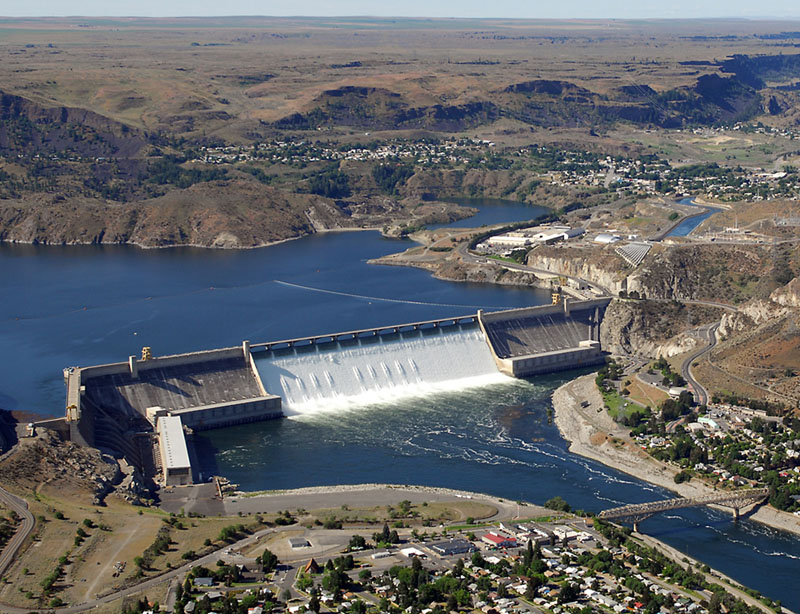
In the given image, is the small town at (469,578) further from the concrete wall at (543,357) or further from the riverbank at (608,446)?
the concrete wall at (543,357)

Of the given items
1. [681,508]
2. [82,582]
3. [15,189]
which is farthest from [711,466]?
[15,189]

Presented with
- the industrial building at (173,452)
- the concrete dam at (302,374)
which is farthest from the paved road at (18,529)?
the industrial building at (173,452)

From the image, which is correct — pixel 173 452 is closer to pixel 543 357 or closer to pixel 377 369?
pixel 377 369

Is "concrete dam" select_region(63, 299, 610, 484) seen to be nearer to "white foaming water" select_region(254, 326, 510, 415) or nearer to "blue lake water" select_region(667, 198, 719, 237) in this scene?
"white foaming water" select_region(254, 326, 510, 415)

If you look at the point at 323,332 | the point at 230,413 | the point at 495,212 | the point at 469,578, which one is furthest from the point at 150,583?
the point at 495,212

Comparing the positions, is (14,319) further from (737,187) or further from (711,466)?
(737,187)

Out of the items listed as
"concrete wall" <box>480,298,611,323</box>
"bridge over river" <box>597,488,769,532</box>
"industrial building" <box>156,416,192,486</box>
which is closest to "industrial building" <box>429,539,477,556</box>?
"bridge over river" <box>597,488,769,532</box>
